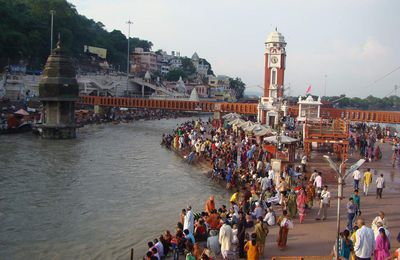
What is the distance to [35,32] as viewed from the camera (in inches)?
→ 2672

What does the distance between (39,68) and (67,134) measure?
40.2 m

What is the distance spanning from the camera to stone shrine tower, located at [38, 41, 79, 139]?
39.0 meters

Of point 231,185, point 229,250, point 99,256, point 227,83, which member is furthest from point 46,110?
point 227,83

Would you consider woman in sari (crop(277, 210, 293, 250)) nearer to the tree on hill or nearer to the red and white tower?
the red and white tower

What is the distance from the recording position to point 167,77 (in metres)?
137

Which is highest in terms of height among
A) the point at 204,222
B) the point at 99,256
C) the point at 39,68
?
the point at 39,68

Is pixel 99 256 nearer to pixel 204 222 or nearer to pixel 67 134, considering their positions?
pixel 204 222

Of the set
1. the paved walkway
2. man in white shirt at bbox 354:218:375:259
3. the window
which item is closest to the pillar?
the window

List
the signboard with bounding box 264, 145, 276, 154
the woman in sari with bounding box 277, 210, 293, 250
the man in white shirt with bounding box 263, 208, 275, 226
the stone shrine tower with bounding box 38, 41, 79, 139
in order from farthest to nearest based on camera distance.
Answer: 1. the stone shrine tower with bounding box 38, 41, 79, 139
2. the signboard with bounding box 264, 145, 276, 154
3. the man in white shirt with bounding box 263, 208, 275, 226
4. the woman in sari with bounding box 277, 210, 293, 250

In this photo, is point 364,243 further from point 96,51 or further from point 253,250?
point 96,51

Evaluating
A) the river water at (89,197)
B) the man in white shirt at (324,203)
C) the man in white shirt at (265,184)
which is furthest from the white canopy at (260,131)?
the man in white shirt at (324,203)

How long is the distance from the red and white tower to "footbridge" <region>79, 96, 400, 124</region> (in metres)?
4.77

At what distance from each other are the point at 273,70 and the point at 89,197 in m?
37.2

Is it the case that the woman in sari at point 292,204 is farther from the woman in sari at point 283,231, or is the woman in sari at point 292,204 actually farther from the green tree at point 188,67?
the green tree at point 188,67
